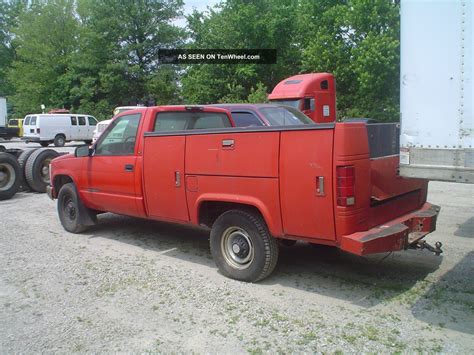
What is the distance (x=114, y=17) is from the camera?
132 ft

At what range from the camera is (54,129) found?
95.1 feet

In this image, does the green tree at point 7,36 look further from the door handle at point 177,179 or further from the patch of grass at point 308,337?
the patch of grass at point 308,337

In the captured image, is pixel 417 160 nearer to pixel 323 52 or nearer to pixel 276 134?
pixel 276 134

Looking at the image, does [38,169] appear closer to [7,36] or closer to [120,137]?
[120,137]

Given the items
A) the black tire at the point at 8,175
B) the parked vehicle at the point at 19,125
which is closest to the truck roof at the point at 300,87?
the black tire at the point at 8,175

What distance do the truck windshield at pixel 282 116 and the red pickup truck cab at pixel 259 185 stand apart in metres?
1.71

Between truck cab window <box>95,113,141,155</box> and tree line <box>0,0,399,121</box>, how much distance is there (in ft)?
52.4

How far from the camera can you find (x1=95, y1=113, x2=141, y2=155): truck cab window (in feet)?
21.0

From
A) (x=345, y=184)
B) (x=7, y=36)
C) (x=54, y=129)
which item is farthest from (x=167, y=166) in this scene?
(x=7, y=36)

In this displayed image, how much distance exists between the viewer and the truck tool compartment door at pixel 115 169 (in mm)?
6332

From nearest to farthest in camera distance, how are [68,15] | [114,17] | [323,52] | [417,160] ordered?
1. [417,160]
2. [323,52]
3. [114,17]
4. [68,15]

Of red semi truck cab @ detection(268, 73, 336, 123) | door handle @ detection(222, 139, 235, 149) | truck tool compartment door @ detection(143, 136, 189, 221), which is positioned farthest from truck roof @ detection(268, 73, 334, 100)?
door handle @ detection(222, 139, 235, 149)

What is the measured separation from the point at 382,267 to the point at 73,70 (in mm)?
42152

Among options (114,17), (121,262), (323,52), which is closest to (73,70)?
(114,17)
